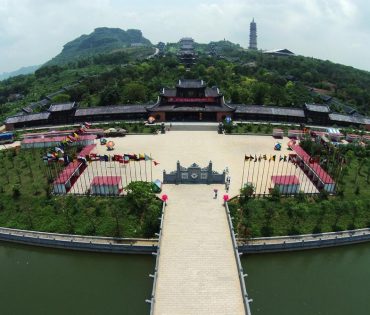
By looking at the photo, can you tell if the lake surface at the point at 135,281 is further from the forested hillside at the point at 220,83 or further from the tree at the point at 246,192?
the forested hillside at the point at 220,83

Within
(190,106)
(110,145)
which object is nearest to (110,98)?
(190,106)

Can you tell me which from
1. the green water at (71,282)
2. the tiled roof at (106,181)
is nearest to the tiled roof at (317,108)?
the tiled roof at (106,181)

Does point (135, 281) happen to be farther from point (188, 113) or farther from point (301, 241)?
point (188, 113)

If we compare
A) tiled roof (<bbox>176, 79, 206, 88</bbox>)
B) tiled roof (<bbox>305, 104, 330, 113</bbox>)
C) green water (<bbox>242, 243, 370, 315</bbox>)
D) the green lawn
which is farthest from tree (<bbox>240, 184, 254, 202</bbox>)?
tiled roof (<bbox>176, 79, 206, 88</bbox>)

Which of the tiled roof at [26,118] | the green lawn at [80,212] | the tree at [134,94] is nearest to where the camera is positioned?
the green lawn at [80,212]

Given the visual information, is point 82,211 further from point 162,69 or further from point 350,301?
point 162,69

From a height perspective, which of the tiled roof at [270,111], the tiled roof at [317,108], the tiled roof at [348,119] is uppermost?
the tiled roof at [317,108]
